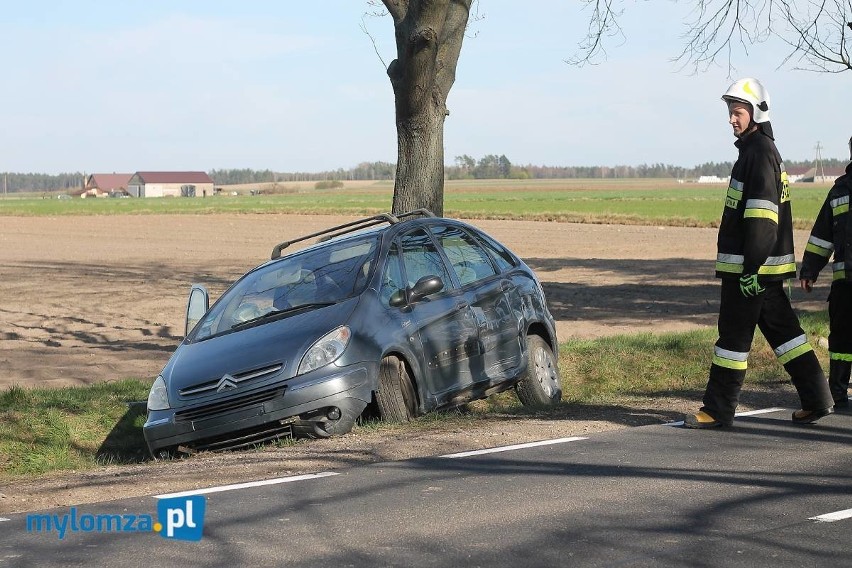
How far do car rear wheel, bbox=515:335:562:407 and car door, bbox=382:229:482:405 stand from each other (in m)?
0.74

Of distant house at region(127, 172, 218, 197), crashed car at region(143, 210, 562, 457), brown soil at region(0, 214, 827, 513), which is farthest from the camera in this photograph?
distant house at region(127, 172, 218, 197)

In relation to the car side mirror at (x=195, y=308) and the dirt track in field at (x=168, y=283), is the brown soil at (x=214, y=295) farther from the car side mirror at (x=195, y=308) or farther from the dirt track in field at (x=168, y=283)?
the car side mirror at (x=195, y=308)

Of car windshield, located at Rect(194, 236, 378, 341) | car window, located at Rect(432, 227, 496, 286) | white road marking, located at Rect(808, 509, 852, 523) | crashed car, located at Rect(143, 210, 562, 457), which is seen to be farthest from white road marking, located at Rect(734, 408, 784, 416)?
white road marking, located at Rect(808, 509, 852, 523)

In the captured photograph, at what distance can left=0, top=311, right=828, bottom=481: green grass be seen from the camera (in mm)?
9711

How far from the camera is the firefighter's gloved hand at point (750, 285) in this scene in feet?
26.8

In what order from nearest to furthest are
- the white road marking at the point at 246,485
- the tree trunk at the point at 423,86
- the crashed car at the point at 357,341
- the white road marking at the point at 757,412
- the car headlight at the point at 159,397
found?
1. the white road marking at the point at 246,485
2. the crashed car at the point at 357,341
3. the car headlight at the point at 159,397
4. the white road marking at the point at 757,412
5. the tree trunk at the point at 423,86

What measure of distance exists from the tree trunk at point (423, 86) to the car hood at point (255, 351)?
499 centimetres

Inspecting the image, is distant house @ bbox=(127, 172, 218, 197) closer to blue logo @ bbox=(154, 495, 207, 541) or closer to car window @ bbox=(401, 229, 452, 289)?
car window @ bbox=(401, 229, 452, 289)

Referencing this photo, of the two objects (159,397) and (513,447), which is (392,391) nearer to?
(513,447)

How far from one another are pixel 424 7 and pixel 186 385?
19.5ft

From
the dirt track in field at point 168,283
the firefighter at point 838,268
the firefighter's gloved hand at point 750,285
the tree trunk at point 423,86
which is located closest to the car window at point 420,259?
the firefighter's gloved hand at point 750,285

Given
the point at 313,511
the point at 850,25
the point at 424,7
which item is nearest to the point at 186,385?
the point at 313,511

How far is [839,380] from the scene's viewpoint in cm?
956

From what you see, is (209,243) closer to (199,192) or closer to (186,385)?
(186,385)
